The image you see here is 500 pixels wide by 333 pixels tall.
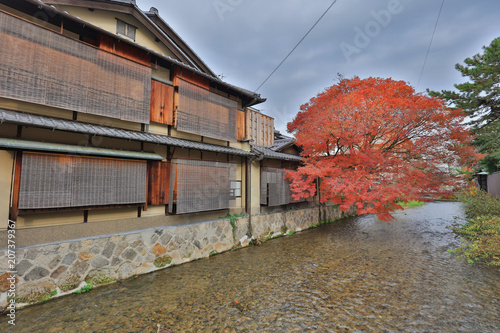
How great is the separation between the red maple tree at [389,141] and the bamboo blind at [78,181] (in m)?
8.28

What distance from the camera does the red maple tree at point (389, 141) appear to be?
986cm

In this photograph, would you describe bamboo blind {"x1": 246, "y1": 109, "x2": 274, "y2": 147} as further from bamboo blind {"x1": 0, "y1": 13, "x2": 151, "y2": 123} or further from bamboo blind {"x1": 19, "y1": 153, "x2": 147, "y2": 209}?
bamboo blind {"x1": 19, "y1": 153, "x2": 147, "y2": 209}

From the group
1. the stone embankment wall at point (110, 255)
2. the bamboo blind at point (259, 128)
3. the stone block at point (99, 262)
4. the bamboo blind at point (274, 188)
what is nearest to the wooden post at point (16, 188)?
the stone embankment wall at point (110, 255)

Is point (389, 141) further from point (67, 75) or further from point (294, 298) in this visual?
point (67, 75)

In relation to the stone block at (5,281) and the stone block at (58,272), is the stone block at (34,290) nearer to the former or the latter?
the stone block at (58,272)

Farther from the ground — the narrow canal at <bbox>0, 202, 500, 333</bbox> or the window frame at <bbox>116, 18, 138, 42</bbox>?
the window frame at <bbox>116, 18, 138, 42</bbox>

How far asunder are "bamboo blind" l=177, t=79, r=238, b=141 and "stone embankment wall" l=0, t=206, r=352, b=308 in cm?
406

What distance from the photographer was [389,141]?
11.5 metres

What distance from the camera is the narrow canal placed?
169 inches

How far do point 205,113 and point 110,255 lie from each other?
6.37m

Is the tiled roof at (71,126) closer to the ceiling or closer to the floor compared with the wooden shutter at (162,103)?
closer to the floor

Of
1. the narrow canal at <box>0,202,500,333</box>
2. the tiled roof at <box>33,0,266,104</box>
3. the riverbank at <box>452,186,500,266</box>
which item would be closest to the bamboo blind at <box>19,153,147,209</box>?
the narrow canal at <box>0,202,500,333</box>

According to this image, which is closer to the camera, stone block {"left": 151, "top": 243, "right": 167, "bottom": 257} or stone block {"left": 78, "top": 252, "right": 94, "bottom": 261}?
stone block {"left": 78, "top": 252, "right": 94, "bottom": 261}

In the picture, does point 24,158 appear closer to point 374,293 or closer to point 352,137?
point 374,293
